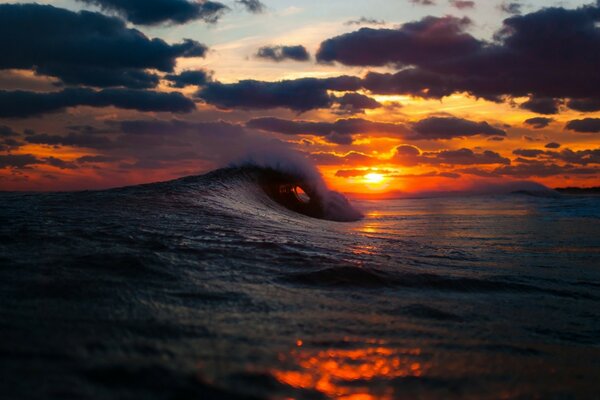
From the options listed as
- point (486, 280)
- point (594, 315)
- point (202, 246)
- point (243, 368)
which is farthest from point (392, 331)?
point (202, 246)

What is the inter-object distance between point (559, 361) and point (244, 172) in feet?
40.0

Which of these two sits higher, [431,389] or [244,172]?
[244,172]

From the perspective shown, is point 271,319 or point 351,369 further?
point 271,319

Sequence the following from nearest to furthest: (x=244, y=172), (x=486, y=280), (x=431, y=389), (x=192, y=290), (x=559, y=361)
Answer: (x=431, y=389)
(x=559, y=361)
(x=192, y=290)
(x=486, y=280)
(x=244, y=172)

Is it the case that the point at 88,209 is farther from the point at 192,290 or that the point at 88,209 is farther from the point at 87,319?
the point at 87,319

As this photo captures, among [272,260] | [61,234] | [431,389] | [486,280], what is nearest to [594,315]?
[486,280]

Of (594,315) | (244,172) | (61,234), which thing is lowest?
(594,315)

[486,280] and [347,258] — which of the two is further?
[347,258]

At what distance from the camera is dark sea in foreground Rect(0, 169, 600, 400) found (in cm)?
148

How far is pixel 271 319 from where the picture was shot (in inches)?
84.4

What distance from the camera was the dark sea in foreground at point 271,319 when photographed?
148cm

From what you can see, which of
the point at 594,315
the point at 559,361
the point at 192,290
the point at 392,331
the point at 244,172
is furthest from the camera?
the point at 244,172

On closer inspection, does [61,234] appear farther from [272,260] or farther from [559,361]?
[559,361]

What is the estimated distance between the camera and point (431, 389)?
59.3 inches
